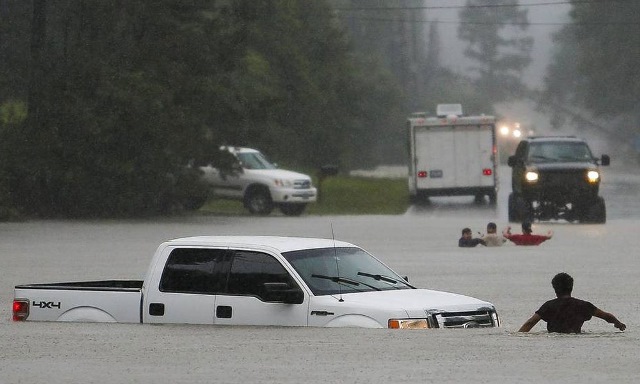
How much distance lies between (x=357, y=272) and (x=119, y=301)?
2.34 metres

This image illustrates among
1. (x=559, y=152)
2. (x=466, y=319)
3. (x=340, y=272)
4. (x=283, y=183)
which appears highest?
(x=340, y=272)

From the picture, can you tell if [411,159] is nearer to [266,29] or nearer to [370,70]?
[266,29]

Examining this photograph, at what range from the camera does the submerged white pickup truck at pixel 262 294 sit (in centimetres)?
1491

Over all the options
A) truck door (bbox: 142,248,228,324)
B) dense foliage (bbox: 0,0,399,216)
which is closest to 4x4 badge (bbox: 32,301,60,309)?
truck door (bbox: 142,248,228,324)

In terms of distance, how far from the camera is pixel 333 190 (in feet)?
215

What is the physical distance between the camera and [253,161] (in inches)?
1925

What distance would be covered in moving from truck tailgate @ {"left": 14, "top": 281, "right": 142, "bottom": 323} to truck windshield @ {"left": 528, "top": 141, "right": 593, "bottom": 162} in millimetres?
26839

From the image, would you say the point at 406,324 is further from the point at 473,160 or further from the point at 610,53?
the point at 610,53

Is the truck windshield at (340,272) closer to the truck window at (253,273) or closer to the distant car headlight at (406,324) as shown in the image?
the truck window at (253,273)

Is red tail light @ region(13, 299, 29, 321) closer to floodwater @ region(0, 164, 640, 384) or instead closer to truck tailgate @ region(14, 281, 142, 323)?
truck tailgate @ region(14, 281, 142, 323)

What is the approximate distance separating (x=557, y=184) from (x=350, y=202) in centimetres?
1611

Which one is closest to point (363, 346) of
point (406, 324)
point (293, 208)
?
point (406, 324)

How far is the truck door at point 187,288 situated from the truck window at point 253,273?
0.39ft

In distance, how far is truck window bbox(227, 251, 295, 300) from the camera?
15336 millimetres
